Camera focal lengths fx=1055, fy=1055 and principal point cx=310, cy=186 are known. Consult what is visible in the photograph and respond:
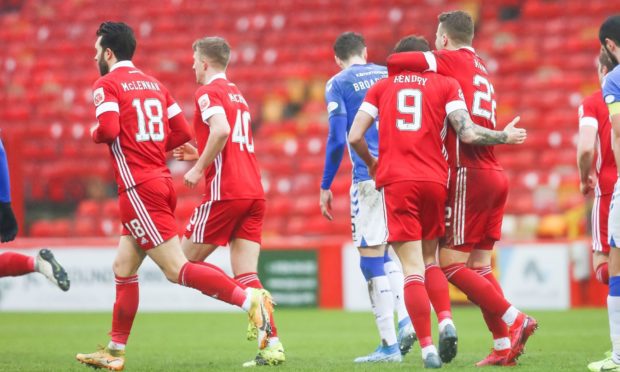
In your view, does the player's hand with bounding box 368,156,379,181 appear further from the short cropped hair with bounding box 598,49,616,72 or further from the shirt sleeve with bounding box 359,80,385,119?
the short cropped hair with bounding box 598,49,616,72

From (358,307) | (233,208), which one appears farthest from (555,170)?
(233,208)

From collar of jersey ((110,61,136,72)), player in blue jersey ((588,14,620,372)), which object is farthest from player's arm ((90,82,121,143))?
player in blue jersey ((588,14,620,372))

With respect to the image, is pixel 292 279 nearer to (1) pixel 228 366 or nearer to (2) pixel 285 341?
(2) pixel 285 341

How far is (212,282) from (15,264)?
1.46m

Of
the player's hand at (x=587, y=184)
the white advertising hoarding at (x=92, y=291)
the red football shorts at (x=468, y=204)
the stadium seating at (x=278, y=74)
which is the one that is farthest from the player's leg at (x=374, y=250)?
the stadium seating at (x=278, y=74)

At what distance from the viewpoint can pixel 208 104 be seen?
7340 mm

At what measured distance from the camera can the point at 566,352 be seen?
8.31m

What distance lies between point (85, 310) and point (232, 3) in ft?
35.2

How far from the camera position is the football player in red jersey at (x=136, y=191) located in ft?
22.9

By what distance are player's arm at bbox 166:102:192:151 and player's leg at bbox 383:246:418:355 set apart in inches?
73.6

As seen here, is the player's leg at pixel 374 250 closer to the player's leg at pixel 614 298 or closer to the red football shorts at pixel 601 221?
the red football shorts at pixel 601 221

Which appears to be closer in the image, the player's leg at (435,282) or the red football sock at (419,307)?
the red football sock at (419,307)

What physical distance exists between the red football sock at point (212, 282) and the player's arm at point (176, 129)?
3.15 ft

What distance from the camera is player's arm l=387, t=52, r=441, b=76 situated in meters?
6.95
